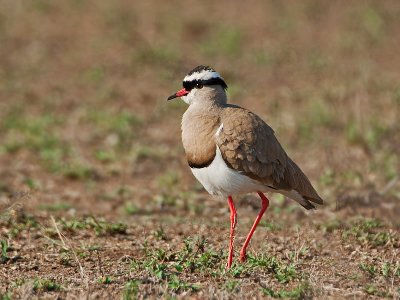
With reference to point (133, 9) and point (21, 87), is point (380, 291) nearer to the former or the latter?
point (21, 87)

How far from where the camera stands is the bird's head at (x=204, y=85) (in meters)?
6.73

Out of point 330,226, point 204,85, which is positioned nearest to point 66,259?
point 204,85

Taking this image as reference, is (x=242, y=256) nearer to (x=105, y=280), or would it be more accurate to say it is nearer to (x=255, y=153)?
(x=255, y=153)

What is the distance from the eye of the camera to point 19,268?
6.38m

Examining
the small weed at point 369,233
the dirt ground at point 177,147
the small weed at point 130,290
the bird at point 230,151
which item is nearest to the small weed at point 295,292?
the dirt ground at point 177,147

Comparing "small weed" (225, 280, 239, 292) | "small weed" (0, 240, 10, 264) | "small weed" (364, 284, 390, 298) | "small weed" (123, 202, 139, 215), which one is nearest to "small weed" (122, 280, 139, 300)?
"small weed" (225, 280, 239, 292)

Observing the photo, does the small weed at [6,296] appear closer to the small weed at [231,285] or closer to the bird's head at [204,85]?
the small weed at [231,285]

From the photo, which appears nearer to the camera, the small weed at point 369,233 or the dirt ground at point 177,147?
the dirt ground at point 177,147

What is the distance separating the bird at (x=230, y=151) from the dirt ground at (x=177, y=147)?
1.75 feet

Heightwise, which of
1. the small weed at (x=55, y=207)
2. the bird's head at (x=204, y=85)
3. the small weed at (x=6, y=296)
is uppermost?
the bird's head at (x=204, y=85)

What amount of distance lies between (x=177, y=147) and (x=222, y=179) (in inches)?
191

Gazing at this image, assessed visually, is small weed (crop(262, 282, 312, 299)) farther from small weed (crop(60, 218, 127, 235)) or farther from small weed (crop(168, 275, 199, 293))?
small weed (crop(60, 218, 127, 235))

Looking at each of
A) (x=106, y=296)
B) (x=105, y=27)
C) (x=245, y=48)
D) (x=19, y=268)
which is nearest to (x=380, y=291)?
(x=106, y=296)

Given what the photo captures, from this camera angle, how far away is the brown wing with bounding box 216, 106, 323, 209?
6.19 meters
